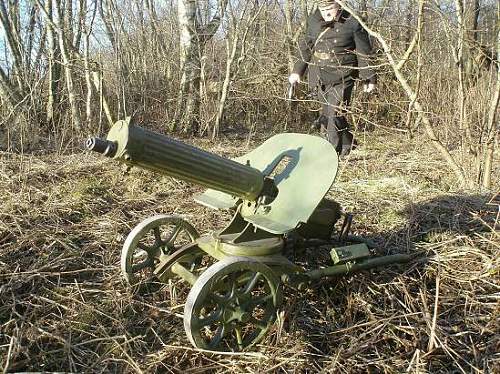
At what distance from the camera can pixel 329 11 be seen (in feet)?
18.4

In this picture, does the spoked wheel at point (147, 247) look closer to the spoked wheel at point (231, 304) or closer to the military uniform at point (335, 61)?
the spoked wheel at point (231, 304)

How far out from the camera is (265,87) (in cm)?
903

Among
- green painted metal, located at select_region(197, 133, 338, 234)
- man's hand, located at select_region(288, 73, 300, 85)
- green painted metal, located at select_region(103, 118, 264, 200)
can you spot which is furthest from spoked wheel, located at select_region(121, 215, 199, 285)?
man's hand, located at select_region(288, 73, 300, 85)

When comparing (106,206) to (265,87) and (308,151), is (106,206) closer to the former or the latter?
(308,151)

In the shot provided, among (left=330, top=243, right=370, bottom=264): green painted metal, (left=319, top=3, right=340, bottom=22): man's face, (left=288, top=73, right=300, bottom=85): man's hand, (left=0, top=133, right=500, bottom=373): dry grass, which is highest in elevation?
(left=319, top=3, right=340, bottom=22): man's face

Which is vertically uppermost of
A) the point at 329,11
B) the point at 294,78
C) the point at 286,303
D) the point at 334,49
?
the point at 329,11

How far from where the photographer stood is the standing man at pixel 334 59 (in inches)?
221

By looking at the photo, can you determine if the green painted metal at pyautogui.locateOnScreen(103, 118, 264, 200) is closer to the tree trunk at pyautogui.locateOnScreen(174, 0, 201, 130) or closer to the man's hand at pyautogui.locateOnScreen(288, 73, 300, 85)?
the man's hand at pyautogui.locateOnScreen(288, 73, 300, 85)

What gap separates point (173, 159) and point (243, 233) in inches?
26.6

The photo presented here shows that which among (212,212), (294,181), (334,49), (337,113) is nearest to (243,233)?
(294,181)

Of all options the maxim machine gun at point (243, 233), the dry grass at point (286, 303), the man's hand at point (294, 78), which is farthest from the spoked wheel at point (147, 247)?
the man's hand at point (294, 78)

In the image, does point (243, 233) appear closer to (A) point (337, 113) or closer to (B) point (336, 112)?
(A) point (337, 113)

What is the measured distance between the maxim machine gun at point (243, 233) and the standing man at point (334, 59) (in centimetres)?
289

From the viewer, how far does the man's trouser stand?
5.83 meters
